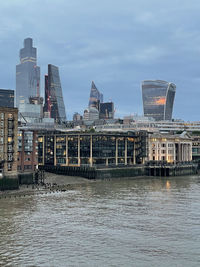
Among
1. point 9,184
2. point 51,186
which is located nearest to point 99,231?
point 9,184

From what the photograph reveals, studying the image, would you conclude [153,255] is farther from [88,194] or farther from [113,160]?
[113,160]

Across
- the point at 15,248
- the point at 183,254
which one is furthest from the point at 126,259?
the point at 15,248

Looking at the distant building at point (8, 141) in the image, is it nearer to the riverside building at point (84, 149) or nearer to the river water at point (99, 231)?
the river water at point (99, 231)

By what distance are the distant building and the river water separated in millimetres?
18485


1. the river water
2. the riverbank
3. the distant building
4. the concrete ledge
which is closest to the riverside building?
the riverbank

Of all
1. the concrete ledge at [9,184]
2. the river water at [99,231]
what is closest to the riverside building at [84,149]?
the concrete ledge at [9,184]

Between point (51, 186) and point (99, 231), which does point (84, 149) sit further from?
point (99, 231)

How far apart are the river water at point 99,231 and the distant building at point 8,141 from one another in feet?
60.6

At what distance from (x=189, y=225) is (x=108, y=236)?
16.5 meters

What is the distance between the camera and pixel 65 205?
304 feet

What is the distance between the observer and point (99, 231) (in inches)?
2643

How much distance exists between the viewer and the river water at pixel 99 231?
2067 inches

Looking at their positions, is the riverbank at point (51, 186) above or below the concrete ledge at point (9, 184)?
below

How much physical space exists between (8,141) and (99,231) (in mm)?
64655
